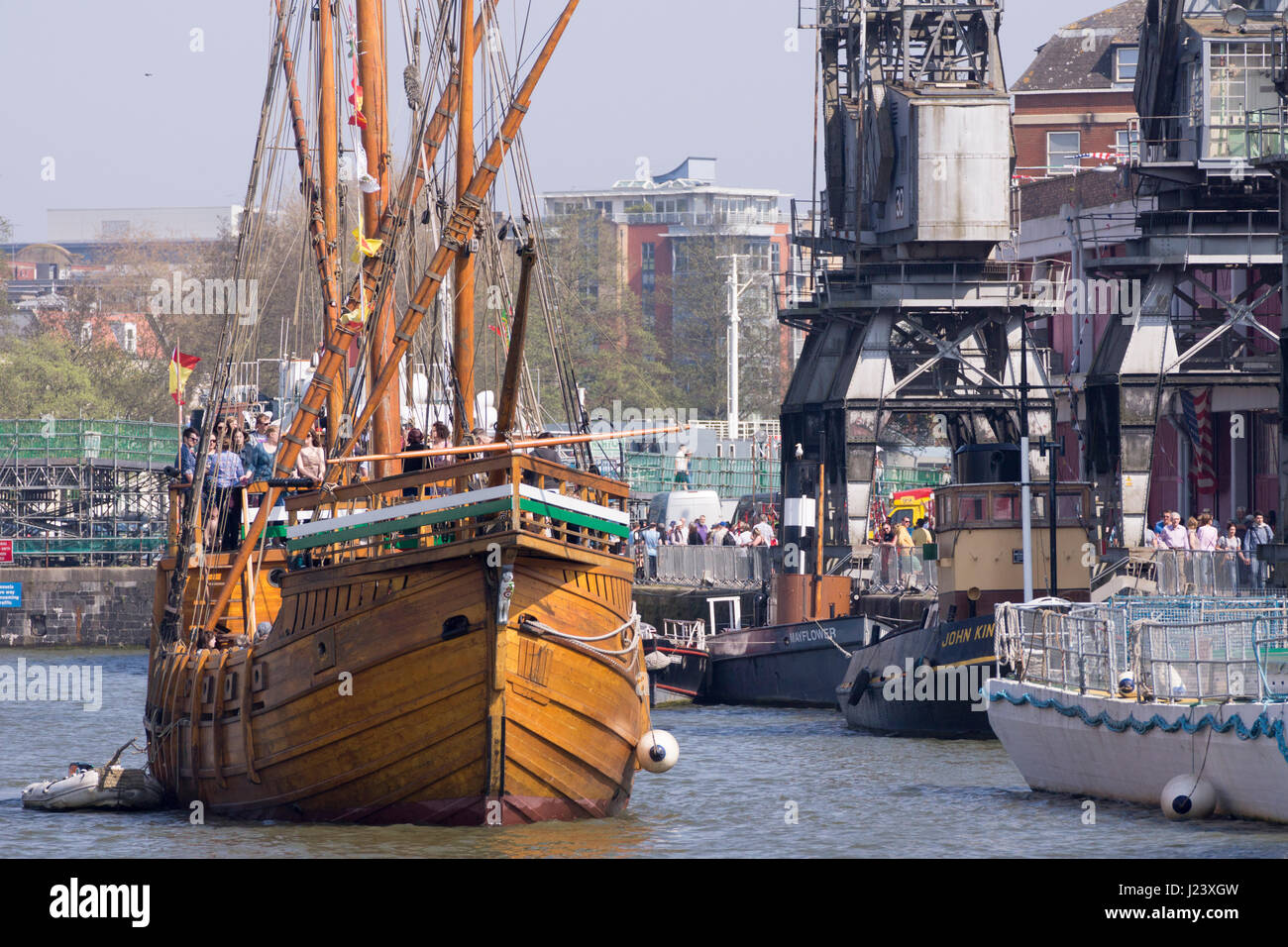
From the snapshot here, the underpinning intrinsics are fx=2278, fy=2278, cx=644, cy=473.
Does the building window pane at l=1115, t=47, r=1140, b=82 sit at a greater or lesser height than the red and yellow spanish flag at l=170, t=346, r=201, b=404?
greater

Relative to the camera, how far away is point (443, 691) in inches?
864

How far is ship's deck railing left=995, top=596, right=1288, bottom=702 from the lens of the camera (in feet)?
75.0

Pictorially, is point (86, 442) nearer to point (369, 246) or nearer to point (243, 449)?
point (243, 449)

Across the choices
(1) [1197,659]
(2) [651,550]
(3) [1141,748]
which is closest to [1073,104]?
(2) [651,550]

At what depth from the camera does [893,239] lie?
51.0 metres

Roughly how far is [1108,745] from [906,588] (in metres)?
22.6

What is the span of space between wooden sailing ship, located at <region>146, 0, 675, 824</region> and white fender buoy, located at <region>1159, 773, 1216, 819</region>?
5466mm

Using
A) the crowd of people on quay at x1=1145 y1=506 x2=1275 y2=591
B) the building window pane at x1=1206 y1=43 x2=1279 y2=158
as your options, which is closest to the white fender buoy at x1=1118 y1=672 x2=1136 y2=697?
the crowd of people on quay at x1=1145 y1=506 x2=1275 y2=591

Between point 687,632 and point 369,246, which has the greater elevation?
point 369,246

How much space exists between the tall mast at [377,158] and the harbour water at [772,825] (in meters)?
5.38

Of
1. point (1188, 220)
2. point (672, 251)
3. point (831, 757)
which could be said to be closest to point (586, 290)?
point (672, 251)

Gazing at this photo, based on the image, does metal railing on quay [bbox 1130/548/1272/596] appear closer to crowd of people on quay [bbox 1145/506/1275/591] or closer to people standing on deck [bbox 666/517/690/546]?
crowd of people on quay [bbox 1145/506/1275/591]

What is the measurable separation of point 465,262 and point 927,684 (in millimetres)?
13340
